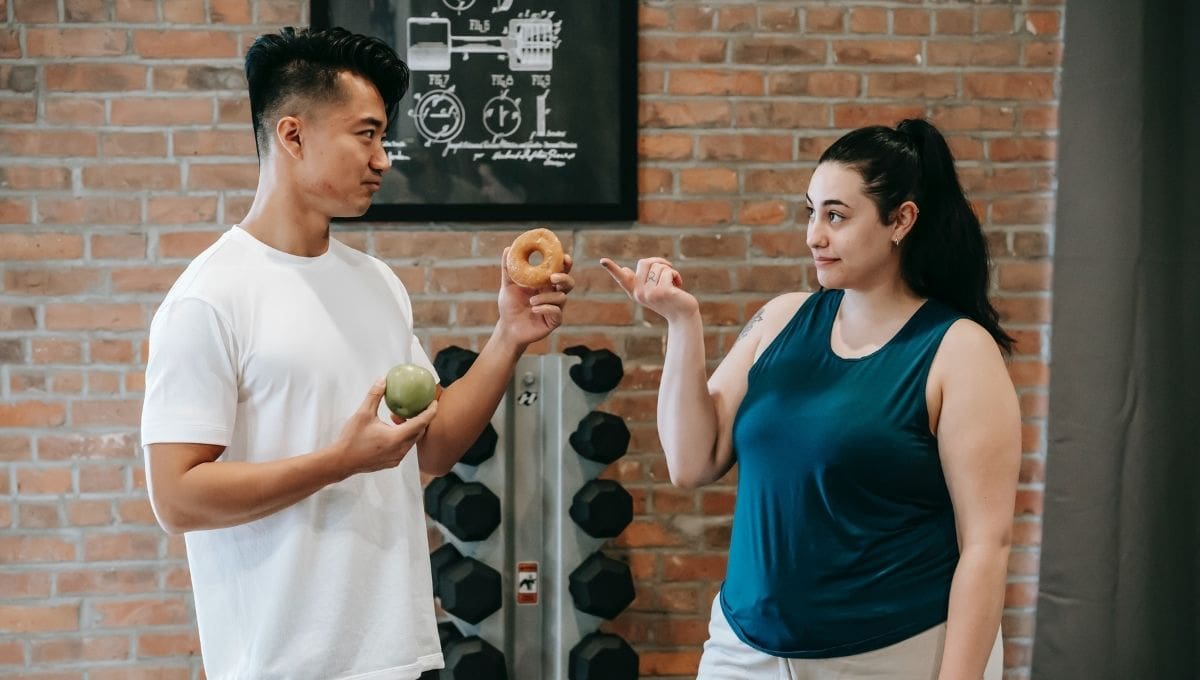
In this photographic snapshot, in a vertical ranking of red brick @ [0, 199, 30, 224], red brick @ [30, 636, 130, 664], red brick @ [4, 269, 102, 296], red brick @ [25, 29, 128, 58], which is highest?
red brick @ [25, 29, 128, 58]

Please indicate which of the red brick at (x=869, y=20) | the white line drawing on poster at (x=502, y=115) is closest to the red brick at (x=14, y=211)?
the white line drawing on poster at (x=502, y=115)

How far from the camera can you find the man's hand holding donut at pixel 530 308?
1.57 meters

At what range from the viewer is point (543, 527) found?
2.11m

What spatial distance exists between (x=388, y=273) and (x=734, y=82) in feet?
4.08

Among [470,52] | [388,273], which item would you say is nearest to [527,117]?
[470,52]

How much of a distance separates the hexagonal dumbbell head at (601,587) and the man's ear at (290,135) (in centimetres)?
106

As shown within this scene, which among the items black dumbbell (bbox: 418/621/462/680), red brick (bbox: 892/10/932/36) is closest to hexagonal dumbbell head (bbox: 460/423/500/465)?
black dumbbell (bbox: 418/621/462/680)

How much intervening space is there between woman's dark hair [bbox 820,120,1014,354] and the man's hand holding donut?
0.47 m

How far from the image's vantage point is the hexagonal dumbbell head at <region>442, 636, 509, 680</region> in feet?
6.46

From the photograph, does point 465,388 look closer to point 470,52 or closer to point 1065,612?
point 470,52

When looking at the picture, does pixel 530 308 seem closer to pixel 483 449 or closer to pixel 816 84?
pixel 483 449

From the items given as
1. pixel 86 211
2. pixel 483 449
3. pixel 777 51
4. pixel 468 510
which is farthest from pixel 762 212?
pixel 86 211

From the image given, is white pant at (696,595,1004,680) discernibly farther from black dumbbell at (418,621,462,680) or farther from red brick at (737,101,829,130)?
red brick at (737,101,829,130)

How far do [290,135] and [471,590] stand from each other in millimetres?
989
